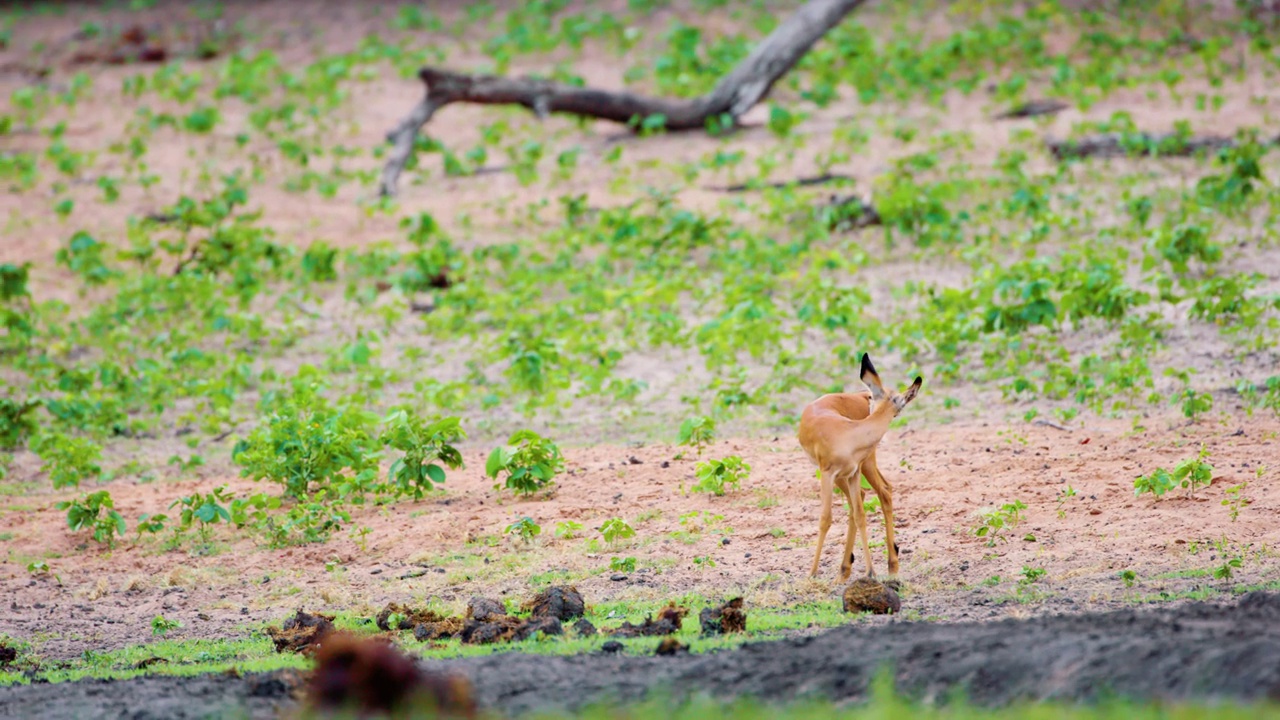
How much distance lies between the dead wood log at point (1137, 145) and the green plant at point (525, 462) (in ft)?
24.5

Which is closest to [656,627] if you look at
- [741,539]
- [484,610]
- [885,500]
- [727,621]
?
[727,621]

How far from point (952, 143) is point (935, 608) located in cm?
879

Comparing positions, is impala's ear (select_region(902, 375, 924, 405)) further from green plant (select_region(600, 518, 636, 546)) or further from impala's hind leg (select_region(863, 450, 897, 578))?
green plant (select_region(600, 518, 636, 546))

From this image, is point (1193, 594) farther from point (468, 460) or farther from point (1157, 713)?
point (468, 460)

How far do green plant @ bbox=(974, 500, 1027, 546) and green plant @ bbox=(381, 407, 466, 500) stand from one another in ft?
9.77

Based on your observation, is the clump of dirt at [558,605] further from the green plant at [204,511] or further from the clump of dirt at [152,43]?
the clump of dirt at [152,43]

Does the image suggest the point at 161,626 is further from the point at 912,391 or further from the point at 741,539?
the point at 912,391

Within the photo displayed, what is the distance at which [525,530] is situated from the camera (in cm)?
723

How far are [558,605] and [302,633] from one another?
3.64 ft

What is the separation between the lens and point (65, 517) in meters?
8.31

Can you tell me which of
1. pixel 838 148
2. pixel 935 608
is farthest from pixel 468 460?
pixel 838 148

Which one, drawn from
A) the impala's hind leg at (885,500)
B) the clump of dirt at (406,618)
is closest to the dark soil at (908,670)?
the clump of dirt at (406,618)

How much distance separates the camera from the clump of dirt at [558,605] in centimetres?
595

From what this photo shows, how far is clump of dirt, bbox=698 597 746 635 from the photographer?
5.59m
